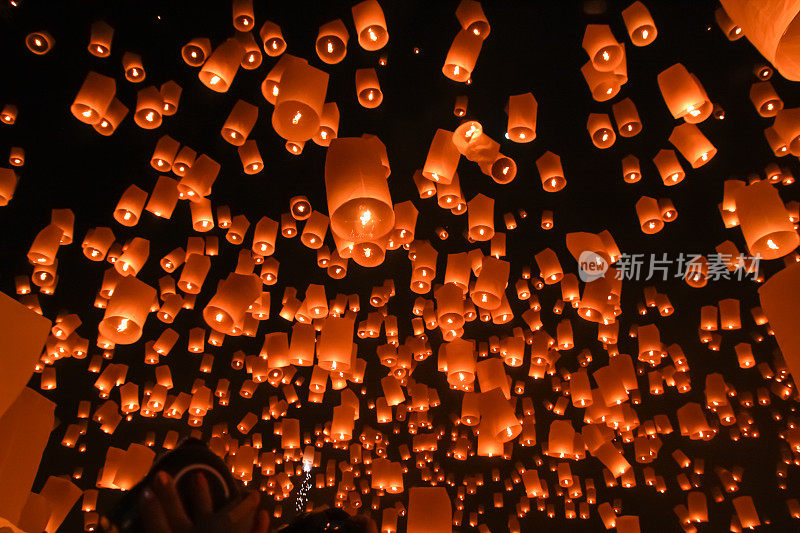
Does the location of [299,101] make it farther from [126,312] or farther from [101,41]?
[101,41]

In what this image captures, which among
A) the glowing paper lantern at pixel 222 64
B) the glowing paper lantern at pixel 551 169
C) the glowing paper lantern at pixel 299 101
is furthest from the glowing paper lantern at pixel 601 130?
the glowing paper lantern at pixel 222 64

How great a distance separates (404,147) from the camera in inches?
169

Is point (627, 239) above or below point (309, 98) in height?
above

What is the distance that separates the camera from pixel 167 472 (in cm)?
95

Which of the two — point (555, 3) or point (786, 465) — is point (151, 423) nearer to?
point (555, 3)

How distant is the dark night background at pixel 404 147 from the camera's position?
362 centimetres

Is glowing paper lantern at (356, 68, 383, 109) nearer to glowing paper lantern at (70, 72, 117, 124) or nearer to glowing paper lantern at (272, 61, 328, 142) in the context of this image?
glowing paper lantern at (272, 61, 328, 142)

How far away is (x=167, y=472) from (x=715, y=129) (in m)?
4.46

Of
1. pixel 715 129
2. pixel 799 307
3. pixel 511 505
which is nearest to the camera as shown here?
pixel 799 307

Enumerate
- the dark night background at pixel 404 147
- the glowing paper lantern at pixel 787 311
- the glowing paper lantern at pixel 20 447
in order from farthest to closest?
the dark night background at pixel 404 147 < the glowing paper lantern at pixel 20 447 < the glowing paper lantern at pixel 787 311

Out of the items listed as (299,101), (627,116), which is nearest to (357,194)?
(299,101)

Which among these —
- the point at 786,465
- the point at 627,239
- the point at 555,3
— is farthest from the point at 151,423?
the point at 786,465

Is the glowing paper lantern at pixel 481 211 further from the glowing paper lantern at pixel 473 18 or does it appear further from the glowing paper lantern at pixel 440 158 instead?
the glowing paper lantern at pixel 473 18

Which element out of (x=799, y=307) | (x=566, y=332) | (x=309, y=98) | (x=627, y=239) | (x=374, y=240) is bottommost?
(x=799, y=307)
